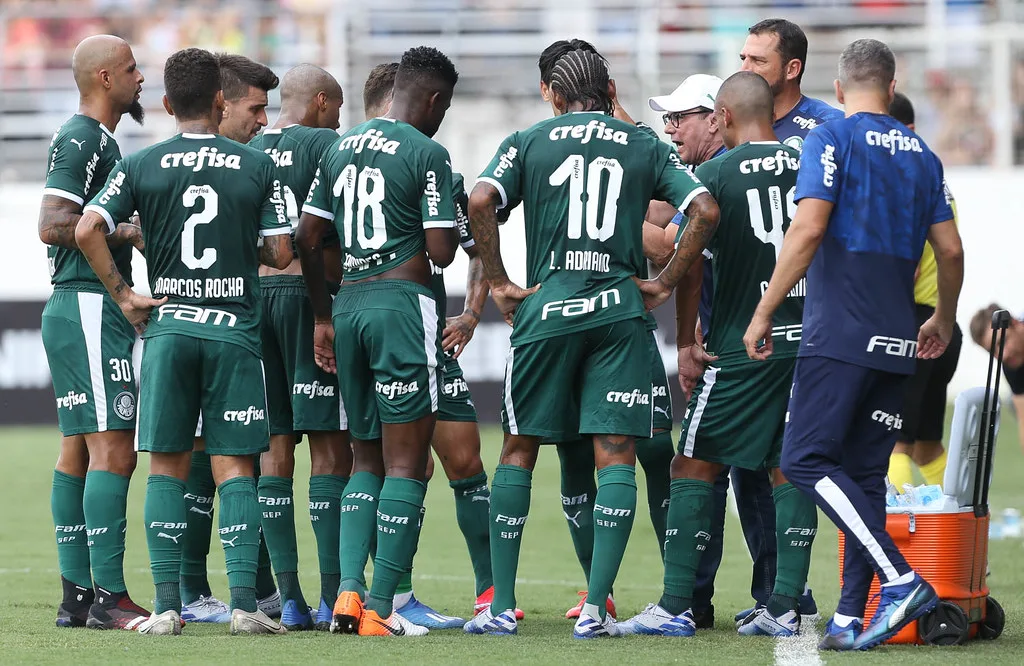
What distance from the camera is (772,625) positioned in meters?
6.26

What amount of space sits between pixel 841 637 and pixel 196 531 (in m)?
3.06

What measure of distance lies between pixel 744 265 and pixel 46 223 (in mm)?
3079

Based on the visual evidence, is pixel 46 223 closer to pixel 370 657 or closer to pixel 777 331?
pixel 370 657

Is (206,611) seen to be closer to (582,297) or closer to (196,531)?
(196,531)

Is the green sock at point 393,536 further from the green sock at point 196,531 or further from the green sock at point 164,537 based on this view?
the green sock at point 196,531

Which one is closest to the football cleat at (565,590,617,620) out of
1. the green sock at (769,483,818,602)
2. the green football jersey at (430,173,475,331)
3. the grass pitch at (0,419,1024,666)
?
the grass pitch at (0,419,1024,666)

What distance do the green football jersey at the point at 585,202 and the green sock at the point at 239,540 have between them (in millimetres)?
1335

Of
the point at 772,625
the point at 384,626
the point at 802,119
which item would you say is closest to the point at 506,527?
the point at 384,626

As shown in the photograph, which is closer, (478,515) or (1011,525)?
(478,515)

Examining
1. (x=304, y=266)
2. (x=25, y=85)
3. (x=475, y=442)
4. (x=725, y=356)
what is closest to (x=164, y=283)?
(x=304, y=266)

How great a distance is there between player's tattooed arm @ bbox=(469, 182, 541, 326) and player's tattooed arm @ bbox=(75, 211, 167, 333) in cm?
135

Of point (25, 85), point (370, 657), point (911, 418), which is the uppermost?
point (25, 85)

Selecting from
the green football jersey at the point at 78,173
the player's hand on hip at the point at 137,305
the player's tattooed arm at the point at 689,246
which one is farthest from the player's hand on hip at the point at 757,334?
the green football jersey at the point at 78,173

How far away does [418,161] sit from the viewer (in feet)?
20.5
